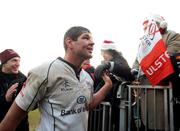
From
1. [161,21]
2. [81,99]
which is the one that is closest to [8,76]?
[81,99]

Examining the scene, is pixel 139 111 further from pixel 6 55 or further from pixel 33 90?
pixel 6 55

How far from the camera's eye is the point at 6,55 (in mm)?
3977

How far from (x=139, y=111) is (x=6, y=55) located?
6.87ft

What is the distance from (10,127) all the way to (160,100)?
77.2 inches

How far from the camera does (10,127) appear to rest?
84.7 inches

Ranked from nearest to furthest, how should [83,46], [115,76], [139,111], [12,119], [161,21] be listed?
[12,119]
[83,46]
[139,111]
[115,76]
[161,21]

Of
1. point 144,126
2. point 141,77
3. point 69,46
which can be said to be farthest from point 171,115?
point 69,46

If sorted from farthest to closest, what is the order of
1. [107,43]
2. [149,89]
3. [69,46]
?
[107,43] < [149,89] < [69,46]

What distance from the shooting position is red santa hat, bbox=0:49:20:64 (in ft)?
13.0

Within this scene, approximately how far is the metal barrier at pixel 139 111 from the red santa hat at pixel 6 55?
1533 millimetres

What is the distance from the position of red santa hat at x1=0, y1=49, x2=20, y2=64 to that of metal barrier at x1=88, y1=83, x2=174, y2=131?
1.53 meters

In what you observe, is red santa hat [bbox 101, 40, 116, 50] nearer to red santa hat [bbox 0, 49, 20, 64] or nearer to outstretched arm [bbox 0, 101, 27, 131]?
red santa hat [bbox 0, 49, 20, 64]

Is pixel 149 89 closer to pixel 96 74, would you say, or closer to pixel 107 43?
pixel 96 74

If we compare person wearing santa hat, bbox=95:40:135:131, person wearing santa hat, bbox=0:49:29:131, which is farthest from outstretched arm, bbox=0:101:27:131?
person wearing santa hat, bbox=0:49:29:131
